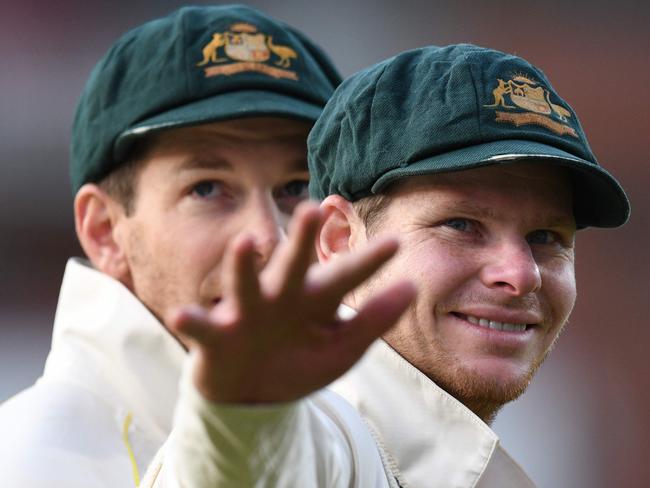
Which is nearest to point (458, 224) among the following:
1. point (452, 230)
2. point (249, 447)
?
point (452, 230)

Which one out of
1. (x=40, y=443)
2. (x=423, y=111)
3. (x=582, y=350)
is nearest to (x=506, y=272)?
(x=423, y=111)

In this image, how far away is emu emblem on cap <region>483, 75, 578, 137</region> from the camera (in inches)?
65.1

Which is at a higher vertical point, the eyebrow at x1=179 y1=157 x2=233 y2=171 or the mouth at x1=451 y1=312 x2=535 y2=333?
the mouth at x1=451 y1=312 x2=535 y2=333

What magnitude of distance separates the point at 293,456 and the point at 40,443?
3.12 ft

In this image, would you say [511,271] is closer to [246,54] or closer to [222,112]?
[222,112]

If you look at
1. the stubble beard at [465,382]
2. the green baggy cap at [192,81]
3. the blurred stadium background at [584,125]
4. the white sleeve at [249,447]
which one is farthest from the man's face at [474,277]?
the blurred stadium background at [584,125]

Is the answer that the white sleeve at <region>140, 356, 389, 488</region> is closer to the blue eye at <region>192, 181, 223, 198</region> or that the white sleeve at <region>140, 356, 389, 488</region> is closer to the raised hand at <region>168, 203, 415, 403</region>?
the raised hand at <region>168, 203, 415, 403</region>

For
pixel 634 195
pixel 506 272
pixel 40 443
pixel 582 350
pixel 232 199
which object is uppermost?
pixel 506 272

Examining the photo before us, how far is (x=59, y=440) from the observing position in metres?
2.04

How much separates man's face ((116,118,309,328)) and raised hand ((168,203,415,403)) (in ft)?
4.24

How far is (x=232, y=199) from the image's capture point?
7.95 ft

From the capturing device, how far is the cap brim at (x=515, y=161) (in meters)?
1.59

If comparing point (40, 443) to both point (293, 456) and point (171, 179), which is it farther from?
point (293, 456)

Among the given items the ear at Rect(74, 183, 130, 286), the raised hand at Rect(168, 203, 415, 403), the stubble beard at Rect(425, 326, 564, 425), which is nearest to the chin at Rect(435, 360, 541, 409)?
the stubble beard at Rect(425, 326, 564, 425)
